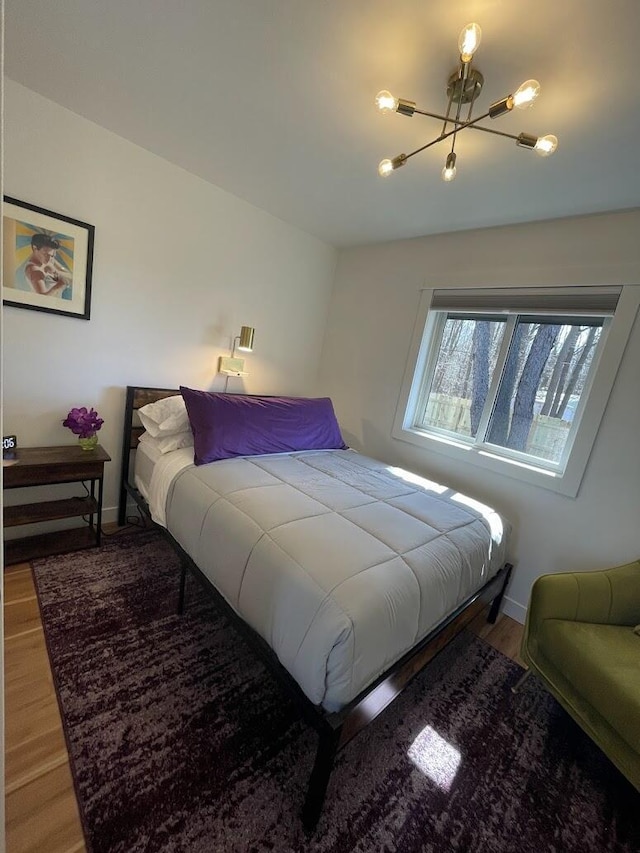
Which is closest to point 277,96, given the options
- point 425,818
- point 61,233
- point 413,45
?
point 413,45

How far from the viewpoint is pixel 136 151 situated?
228 cm

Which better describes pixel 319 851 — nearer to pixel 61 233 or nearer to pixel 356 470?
pixel 356 470

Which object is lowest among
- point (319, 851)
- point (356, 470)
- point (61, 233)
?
point (319, 851)

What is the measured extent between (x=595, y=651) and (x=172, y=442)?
2319 mm

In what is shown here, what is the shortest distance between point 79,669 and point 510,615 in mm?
2372

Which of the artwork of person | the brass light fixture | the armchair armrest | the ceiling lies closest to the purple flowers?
the artwork of person

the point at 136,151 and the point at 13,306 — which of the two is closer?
the point at 13,306

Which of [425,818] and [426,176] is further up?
[426,176]

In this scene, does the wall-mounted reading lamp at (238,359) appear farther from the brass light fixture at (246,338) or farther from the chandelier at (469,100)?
the chandelier at (469,100)

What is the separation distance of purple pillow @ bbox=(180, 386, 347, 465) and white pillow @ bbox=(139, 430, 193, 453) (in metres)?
0.12

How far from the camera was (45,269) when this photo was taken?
2.13m

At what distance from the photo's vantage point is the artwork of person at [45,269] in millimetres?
2090

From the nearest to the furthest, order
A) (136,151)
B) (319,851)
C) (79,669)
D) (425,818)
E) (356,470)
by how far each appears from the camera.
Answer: (319,851) < (425,818) < (79,669) < (136,151) < (356,470)

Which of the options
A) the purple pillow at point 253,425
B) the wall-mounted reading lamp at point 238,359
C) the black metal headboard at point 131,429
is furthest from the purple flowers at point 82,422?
the wall-mounted reading lamp at point 238,359
